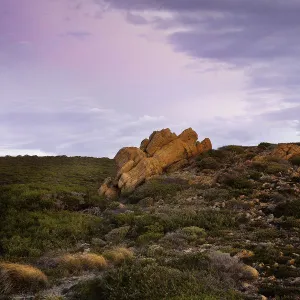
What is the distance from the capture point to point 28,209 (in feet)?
71.3

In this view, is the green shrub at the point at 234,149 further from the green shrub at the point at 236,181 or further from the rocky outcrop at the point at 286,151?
the green shrub at the point at 236,181

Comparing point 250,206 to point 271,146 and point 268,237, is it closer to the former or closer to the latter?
point 268,237

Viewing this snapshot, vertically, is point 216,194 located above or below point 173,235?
above

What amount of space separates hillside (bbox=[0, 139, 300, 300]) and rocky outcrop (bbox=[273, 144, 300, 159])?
1017 millimetres

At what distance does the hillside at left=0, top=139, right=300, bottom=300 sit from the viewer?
29.2 feet

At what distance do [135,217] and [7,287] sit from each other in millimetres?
9143

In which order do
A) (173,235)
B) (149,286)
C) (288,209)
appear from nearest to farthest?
(149,286)
(173,235)
(288,209)

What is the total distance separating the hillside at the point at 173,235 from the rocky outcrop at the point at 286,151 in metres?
1.02

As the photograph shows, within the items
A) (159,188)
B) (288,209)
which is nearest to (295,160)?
(159,188)

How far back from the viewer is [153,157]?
30.0 meters

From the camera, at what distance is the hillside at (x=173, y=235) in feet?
29.2

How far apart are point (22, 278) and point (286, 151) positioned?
1019 inches

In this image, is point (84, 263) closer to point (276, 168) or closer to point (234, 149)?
point (276, 168)

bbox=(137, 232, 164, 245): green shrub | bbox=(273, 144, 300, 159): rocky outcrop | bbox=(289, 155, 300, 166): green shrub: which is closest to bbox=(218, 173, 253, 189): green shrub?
bbox=(289, 155, 300, 166): green shrub
